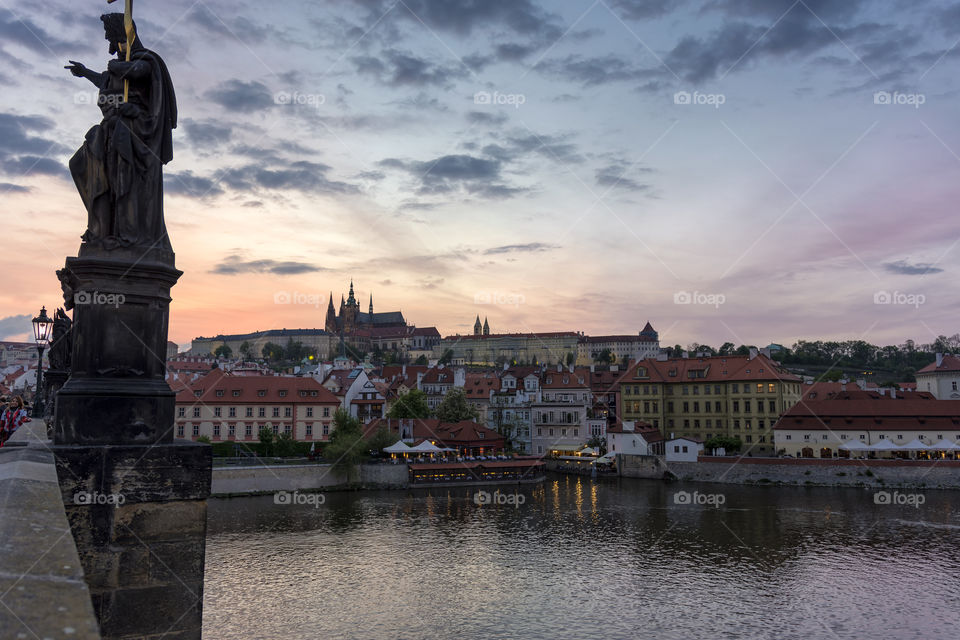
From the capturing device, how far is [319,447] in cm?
6725

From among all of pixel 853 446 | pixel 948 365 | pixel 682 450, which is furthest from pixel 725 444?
pixel 948 365

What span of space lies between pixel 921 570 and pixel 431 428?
47.2 metres

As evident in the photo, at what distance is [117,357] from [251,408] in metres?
64.5

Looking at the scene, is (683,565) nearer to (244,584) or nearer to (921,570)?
(921,570)

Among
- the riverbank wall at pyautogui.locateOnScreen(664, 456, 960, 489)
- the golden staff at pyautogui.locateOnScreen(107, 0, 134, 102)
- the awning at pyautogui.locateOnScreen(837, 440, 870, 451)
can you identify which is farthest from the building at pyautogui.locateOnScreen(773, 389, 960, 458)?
the golden staff at pyautogui.locateOnScreen(107, 0, 134, 102)

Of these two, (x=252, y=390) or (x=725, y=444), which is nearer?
(x=252, y=390)

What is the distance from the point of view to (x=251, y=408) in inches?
2662

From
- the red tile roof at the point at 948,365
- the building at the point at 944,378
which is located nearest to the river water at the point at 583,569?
the building at the point at 944,378

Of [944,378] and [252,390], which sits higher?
[944,378]

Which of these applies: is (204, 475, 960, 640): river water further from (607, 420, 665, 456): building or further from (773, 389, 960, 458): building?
(607, 420, 665, 456): building

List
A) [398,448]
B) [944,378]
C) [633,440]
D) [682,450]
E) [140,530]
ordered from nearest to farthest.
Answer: [140,530]
[398,448]
[682,450]
[633,440]
[944,378]

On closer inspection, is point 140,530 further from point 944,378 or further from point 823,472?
point 944,378

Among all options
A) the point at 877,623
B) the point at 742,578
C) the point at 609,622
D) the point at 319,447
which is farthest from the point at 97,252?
the point at 319,447

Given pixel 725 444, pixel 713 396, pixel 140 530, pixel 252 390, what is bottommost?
pixel 725 444
